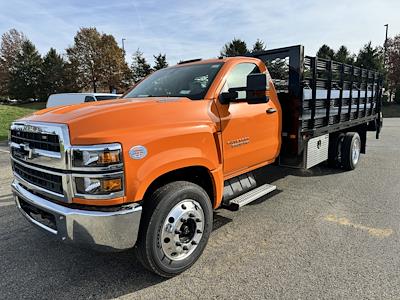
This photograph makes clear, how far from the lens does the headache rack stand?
4637 millimetres

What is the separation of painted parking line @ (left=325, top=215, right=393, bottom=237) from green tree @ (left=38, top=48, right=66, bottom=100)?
44.6 metres

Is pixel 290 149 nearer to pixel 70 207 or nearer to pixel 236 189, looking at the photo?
pixel 236 189

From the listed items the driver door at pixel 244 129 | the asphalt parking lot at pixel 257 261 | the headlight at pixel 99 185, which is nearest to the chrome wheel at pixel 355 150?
the asphalt parking lot at pixel 257 261

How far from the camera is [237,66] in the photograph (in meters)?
3.86

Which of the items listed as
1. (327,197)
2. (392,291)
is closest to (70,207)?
(392,291)

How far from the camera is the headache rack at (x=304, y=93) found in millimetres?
4637

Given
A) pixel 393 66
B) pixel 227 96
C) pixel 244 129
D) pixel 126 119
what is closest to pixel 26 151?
pixel 126 119

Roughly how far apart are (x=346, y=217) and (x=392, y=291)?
1.67 m

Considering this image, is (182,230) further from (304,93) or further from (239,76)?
(304,93)

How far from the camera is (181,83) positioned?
376cm

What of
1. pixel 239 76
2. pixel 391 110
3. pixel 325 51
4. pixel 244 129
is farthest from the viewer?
pixel 325 51

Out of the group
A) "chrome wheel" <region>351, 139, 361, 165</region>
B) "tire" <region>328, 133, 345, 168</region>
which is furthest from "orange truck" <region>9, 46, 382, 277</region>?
"chrome wheel" <region>351, 139, 361, 165</region>

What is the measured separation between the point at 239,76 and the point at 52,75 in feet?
153

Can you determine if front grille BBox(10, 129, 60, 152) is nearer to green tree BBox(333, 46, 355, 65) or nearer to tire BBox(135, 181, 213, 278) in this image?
tire BBox(135, 181, 213, 278)
